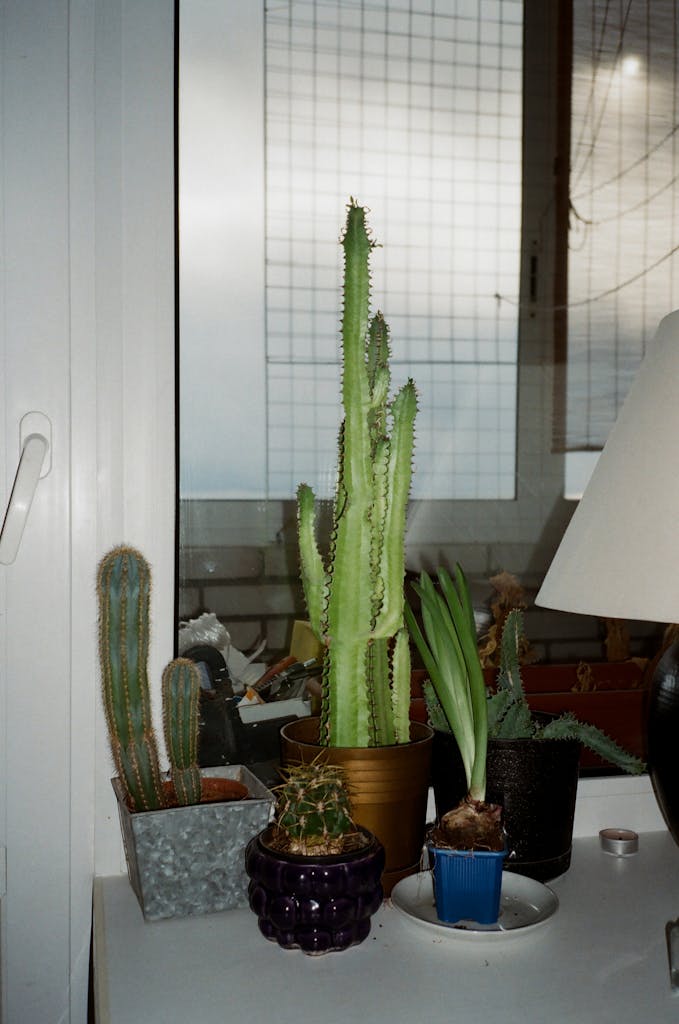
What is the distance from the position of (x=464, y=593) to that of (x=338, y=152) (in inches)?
23.7

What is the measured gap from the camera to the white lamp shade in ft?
2.61

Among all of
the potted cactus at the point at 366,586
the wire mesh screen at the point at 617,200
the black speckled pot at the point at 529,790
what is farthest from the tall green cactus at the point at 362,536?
the wire mesh screen at the point at 617,200

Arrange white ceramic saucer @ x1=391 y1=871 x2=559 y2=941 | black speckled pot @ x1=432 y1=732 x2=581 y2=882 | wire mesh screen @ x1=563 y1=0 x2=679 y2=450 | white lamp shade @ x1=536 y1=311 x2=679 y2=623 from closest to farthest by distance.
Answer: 1. white lamp shade @ x1=536 y1=311 x2=679 y2=623
2. white ceramic saucer @ x1=391 y1=871 x2=559 y2=941
3. black speckled pot @ x1=432 y1=732 x2=581 y2=882
4. wire mesh screen @ x1=563 y1=0 x2=679 y2=450

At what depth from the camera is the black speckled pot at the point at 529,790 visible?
1040mm

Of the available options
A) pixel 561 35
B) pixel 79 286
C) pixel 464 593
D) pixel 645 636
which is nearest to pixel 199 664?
pixel 464 593

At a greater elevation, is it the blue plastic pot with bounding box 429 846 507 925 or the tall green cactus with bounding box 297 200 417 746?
the tall green cactus with bounding box 297 200 417 746

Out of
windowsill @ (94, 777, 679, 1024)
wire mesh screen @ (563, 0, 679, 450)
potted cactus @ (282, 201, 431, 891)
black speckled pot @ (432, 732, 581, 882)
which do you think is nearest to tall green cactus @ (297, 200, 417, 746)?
potted cactus @ (282, 201, 431, 891)

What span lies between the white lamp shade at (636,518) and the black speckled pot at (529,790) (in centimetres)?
23

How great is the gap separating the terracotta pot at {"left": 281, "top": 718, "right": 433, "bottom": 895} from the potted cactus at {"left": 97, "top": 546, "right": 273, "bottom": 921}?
85 millimetres

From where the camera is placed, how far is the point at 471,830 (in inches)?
37.0

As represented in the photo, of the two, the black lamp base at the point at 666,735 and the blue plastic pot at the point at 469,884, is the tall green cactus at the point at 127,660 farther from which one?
the black lamp base at the point at 666,735

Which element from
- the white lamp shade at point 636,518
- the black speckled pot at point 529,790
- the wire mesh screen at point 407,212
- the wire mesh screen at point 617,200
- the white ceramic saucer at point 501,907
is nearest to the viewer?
the white lamp shade at point 636,518

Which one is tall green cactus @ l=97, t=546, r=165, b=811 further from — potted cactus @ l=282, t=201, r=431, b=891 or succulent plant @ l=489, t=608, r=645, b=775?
succulent plant @ l=489, t=608, r=645, b=775

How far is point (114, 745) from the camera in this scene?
0.97m
